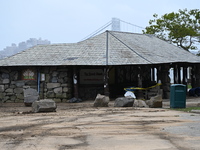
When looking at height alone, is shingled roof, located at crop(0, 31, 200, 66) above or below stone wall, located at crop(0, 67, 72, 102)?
above

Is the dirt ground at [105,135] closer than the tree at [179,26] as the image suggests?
Yes

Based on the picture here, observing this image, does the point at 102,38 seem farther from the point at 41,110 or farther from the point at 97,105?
the point at 41,110

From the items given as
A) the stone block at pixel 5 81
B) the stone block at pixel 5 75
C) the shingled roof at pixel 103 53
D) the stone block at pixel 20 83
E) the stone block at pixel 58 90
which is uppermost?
the shingled roof at pixel 103 53

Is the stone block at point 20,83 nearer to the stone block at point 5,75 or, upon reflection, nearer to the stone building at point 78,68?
the stone building at point 78,68

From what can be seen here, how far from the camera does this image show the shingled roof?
19.5 meters

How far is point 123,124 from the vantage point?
29.9 ft

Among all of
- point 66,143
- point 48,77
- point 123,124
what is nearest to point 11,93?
point 48,77

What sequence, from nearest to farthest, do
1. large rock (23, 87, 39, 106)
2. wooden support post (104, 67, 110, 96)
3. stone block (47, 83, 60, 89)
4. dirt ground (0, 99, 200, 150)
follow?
dirt ground (0, 99, 200, 150) < large rock (23, 87, 39, 106) < wooden support post (104, 67, 110, 96) < stone block (47, 83, 60, 89)

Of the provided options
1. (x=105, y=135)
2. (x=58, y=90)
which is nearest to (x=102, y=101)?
(x=58, y=90)

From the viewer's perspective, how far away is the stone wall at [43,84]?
65.3 feet

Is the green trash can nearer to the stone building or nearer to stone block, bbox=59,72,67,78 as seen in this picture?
the stone building

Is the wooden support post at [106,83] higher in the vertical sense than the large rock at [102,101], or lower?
higher

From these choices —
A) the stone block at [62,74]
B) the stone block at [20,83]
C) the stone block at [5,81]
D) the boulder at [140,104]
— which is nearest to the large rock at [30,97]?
→ the stone block at [62,74]

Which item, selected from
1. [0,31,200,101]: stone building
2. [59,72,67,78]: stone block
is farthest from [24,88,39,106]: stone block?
[59,72,67,78]: stone block
